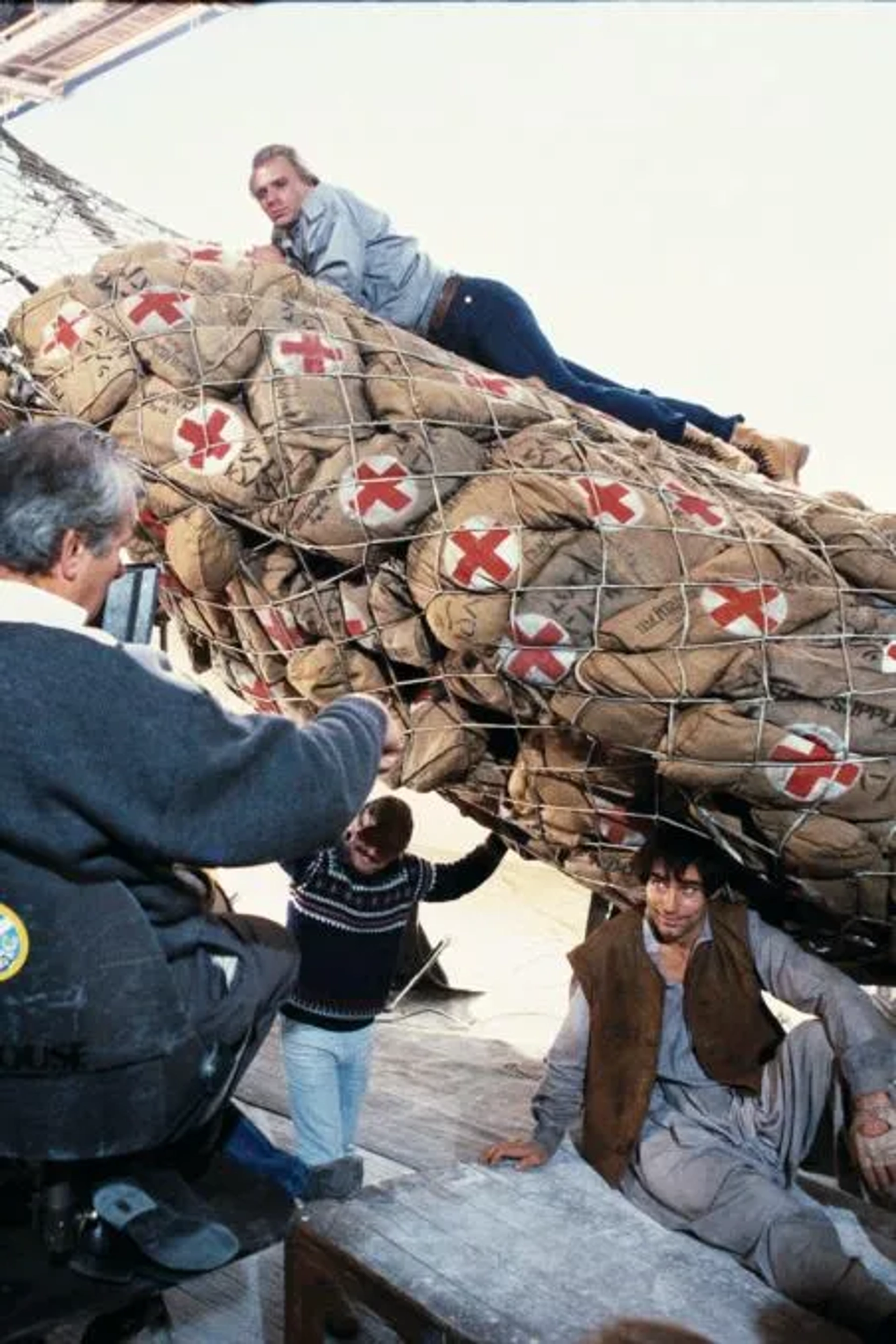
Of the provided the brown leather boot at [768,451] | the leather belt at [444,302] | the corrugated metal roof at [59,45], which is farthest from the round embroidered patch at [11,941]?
the corrugated metal roof at [59,45]

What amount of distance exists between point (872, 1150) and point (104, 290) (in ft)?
7.85

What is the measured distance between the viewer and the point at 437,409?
2732 mm

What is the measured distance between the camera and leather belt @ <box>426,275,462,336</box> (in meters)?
3.62

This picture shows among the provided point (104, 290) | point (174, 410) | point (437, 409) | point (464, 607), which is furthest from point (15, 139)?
point (464, 607)

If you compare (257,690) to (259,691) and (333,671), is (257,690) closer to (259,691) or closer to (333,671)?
(259,691)

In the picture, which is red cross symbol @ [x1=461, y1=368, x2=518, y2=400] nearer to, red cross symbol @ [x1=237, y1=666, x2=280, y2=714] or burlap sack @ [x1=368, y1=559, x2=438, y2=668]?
burlap sack @ [x1=368, y1=559, x2=438, y2=668]

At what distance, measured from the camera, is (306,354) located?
8.94 feet

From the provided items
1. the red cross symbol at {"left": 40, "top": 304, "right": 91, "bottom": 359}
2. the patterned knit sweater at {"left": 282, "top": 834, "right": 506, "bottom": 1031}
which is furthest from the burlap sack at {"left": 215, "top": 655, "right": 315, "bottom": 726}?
the red cross symbol at {"left": 40, "top": 304, "right": 91, "bottom": 359}

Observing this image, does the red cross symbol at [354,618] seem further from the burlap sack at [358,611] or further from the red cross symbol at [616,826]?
the red cross symbol at [616,826]

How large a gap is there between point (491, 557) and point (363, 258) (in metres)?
1.31

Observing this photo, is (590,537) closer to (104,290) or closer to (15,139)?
(104,290)

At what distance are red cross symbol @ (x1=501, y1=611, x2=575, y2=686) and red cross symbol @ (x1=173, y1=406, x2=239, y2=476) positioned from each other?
663 millimetres

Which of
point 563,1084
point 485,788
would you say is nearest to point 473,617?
point 485,788

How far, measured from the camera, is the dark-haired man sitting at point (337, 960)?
3.34 meters
